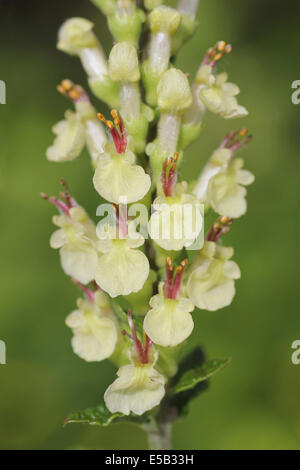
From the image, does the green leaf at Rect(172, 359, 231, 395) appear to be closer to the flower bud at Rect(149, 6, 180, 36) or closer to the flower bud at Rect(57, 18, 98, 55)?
the flower bud at Rect(149, 6, 180, 36)

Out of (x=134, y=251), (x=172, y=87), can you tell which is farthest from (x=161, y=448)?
(x=172, y=87)

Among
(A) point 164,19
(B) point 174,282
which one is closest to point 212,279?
(B) point 174,282

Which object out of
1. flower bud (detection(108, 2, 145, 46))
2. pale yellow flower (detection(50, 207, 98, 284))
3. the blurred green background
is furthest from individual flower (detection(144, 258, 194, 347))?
the blurred green background

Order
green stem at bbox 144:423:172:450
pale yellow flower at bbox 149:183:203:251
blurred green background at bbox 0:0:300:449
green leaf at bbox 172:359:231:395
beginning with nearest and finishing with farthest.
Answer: pale yellow flower at bbox 149:183:203:251 < green leaf at bbox 172:359:231:395 < green stem at bbox 144:423:172:450 < blurred green background at bbox 0:0:300:449

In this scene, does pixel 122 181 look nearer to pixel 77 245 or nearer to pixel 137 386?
pixel 77 245

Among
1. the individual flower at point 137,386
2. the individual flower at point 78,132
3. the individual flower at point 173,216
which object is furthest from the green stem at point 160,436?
the individual flower at point 78,132

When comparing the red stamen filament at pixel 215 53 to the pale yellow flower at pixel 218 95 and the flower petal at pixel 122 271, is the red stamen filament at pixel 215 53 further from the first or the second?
the flower petal at pixel 122 271
